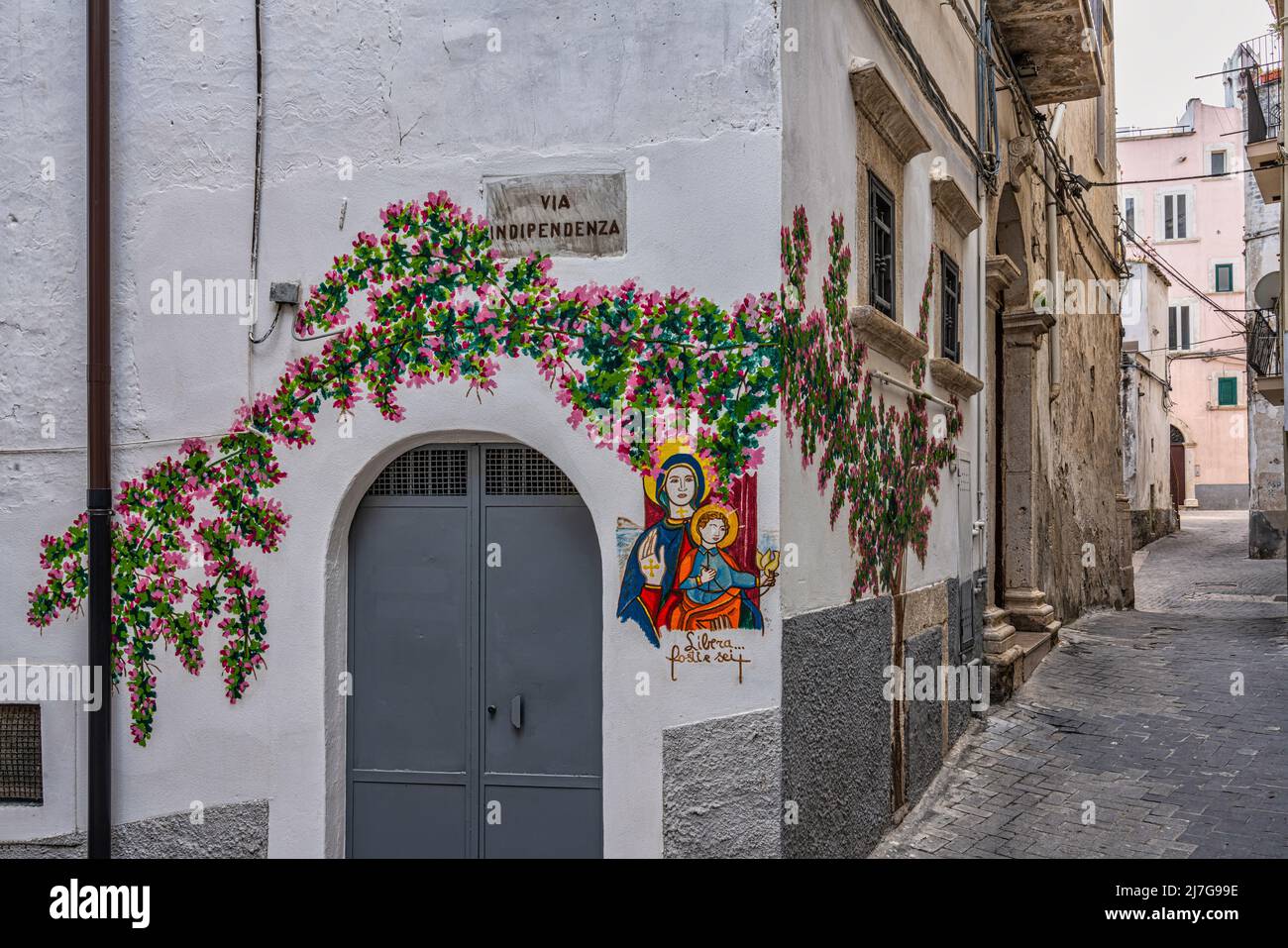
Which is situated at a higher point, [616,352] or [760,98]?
[760,98]

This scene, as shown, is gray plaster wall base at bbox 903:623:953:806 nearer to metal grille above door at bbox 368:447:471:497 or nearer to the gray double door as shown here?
the gray double door

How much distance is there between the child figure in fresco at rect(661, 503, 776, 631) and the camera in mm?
4797

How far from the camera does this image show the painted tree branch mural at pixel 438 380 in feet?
15.9

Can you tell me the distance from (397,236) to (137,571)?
2.19 m

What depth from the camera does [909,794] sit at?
6625 millimetres

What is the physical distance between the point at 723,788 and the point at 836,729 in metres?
0.93

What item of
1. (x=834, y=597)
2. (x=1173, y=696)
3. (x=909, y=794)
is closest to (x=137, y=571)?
(x=834, y=597)

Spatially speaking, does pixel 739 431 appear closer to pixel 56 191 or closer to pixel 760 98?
pixel 760 98

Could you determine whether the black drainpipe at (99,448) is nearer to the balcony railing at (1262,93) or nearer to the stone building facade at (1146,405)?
the balcony railing at (1262,93)

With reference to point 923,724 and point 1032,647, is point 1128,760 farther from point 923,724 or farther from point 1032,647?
point 1032,647

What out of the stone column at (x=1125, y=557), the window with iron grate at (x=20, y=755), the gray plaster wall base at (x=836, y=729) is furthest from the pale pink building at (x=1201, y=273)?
the window with iron grate at (x=20, y=755)

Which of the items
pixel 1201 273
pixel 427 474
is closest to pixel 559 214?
pixel 427 474

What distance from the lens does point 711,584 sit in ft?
15.8

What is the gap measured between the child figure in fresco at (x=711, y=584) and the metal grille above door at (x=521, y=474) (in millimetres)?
738
